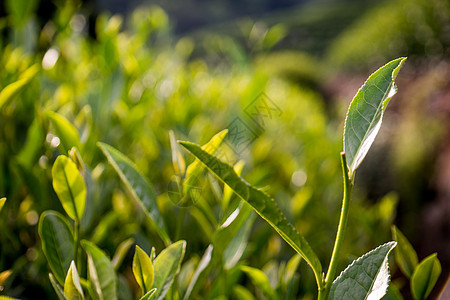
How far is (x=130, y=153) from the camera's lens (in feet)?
4.20

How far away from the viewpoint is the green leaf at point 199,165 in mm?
590

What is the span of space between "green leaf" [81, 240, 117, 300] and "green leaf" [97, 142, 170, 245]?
82 millimetres

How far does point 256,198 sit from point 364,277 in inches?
5.8

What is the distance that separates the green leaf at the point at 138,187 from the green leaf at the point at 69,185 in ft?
0.16

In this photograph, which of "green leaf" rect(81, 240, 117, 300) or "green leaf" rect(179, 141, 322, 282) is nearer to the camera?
"green leaf" rect(179, 141, 322, 282)

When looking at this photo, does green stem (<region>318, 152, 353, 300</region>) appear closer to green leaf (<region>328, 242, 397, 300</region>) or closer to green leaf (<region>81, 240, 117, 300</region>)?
green leaf (<region>328, 242, 397, 300</region>)

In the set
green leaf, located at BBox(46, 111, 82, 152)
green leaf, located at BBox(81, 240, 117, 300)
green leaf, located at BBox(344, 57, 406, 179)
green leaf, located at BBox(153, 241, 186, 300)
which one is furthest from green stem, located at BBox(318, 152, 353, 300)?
green leaf, located at BBox(46, 111, 82, 152)

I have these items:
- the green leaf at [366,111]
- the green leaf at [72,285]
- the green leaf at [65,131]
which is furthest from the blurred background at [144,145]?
the green leaf at [366,111]

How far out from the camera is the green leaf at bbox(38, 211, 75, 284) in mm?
601

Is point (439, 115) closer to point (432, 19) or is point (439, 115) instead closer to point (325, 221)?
point (325, 221)

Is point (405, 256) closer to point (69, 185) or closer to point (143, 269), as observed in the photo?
point (143, 269)

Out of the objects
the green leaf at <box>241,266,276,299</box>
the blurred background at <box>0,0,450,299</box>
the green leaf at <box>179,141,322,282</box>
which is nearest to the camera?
the green leaf at <box>179,141,322,282</box>

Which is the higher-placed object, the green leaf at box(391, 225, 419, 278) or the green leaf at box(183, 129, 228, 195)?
the green leaf at box(183, 129, 228, 195)

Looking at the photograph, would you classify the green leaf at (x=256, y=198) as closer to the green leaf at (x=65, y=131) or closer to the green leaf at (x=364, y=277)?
the green leaf at (x=364, y=277)
